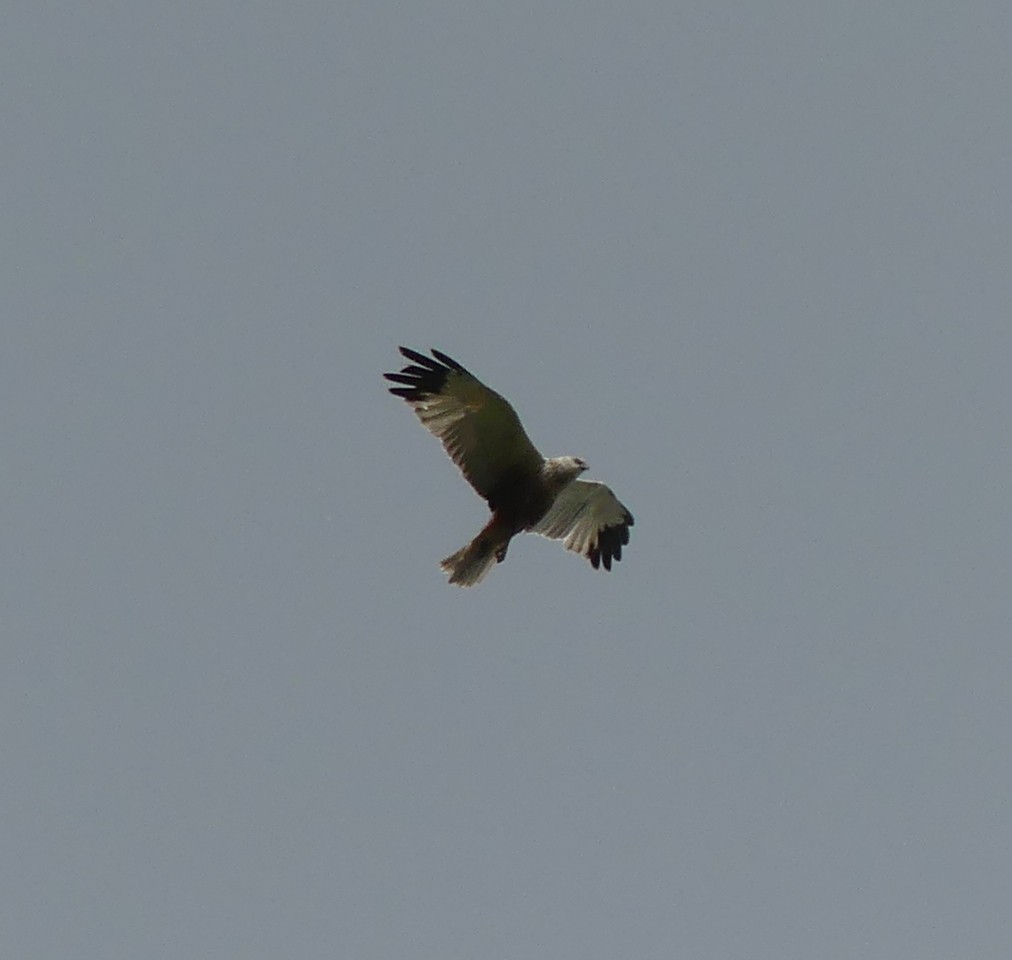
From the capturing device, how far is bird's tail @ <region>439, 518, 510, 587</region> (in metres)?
19.0

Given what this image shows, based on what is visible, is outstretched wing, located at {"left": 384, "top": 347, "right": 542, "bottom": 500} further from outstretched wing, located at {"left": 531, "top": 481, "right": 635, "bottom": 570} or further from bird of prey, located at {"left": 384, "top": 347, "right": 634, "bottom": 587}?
outstretched wing, located at {"left": 531, "top": 481, "right": 635, "bottom": 570}

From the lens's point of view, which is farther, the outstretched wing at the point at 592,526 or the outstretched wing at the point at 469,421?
the outstretched wing at the point at 592,526

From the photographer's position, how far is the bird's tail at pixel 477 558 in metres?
19.0

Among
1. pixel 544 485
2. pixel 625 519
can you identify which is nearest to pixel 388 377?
pixel 544 485

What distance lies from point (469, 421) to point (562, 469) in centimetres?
124

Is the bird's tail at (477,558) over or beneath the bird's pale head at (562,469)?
beneath

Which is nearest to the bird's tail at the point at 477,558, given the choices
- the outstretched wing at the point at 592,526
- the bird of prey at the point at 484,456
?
the bird of prey at the point at 484,456

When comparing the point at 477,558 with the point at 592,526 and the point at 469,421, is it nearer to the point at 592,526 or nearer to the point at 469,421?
the point at 469,421

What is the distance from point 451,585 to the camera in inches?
749

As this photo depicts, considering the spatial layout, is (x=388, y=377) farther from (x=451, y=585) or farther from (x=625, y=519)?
(x=625, y=519)

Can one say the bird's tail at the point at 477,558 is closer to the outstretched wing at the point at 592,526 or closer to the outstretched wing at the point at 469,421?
the outstretched wing at the point at 469,421

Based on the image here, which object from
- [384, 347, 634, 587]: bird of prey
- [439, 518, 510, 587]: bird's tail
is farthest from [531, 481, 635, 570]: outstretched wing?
[439, 518, 510, 587]: bird's tail

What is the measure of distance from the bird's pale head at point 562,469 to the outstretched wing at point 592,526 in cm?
162

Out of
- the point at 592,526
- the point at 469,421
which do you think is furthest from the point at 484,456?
the point at 592,526
